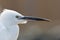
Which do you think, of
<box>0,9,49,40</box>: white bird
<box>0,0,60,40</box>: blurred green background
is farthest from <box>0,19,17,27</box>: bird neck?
<box>0,0,60,40</box>: blurred green background

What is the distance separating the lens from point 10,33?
42.8 inches

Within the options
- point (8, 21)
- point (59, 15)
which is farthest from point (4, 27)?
point (59, 15)

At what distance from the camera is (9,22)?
1.07m

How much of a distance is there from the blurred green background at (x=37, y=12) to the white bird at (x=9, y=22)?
140 centimetres

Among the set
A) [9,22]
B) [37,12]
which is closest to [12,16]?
[9,22]

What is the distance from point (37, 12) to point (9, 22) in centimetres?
153

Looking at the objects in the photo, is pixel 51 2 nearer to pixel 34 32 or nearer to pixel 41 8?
pixel 41 8

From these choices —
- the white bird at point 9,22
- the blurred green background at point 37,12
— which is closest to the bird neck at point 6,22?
the white bird at point 9,22

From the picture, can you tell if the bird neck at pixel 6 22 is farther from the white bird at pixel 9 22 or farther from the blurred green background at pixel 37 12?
the blurred green background at pixel 37 12

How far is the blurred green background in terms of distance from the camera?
253cm

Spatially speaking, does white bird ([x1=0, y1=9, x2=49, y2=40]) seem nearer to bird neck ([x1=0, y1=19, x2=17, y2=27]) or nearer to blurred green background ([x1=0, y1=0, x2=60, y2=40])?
bird neck ([x1=0, y1=19, x2=17, y2=27])

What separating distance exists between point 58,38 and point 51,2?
406 mm

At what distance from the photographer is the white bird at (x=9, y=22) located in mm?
1052

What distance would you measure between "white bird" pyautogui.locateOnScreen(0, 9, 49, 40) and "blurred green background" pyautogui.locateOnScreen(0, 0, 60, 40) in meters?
1.40
